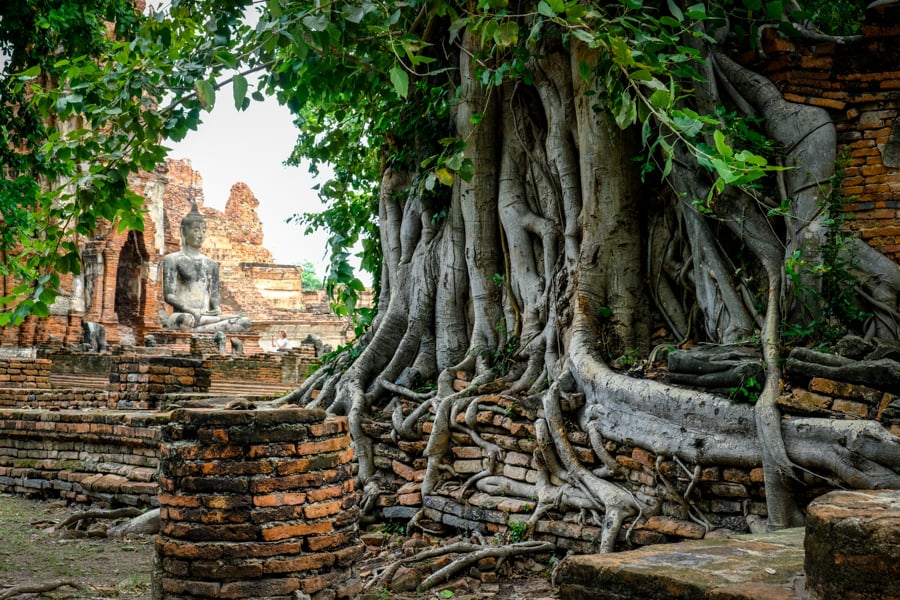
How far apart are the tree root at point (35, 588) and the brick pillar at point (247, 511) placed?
0.66m

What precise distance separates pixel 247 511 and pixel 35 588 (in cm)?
121

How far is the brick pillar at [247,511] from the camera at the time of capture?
3.78 m

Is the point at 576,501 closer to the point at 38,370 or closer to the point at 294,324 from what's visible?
the point at 38,370

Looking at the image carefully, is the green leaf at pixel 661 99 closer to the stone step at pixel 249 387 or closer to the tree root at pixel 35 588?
the tree root at pixel 35 588

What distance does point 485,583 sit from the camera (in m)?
4.67

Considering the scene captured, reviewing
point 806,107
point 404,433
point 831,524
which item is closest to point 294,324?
point 404,433

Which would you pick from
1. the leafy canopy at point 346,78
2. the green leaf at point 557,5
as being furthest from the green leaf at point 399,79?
the green leaf at point 557,5

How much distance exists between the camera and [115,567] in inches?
197

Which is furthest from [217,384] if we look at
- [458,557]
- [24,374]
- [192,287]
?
[458,557]

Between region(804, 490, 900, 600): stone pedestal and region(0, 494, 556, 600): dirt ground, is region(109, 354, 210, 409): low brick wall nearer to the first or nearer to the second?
region(0, 494, 556, 600): dirt ground

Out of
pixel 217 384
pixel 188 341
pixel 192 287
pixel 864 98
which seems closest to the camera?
pixel 864 98

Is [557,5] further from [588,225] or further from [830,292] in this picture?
[830,292]

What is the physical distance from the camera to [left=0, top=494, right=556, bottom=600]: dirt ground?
14.6 ft

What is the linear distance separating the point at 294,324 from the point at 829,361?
21184 mm
